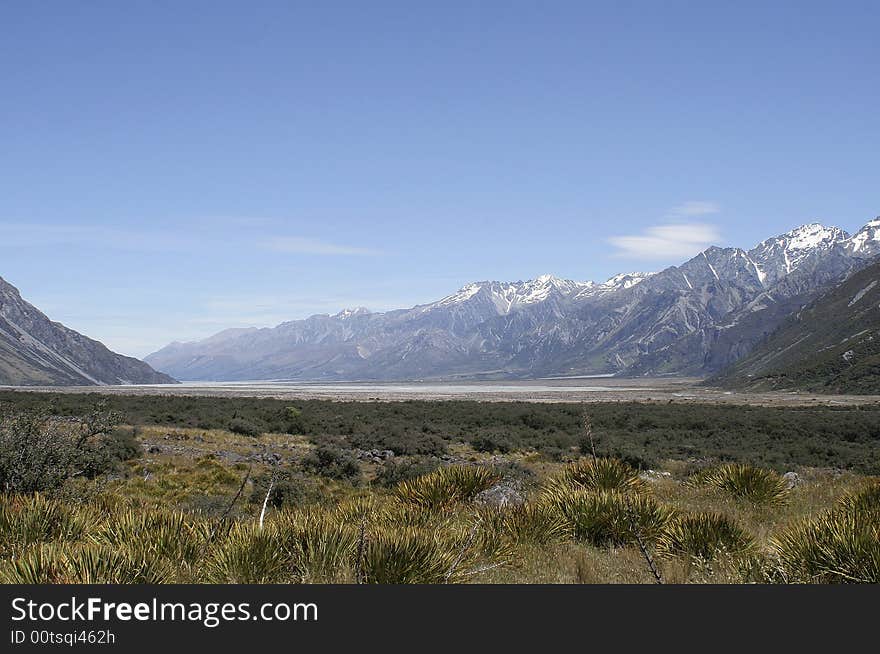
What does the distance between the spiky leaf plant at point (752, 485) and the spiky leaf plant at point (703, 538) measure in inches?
154

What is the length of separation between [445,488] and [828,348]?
151m

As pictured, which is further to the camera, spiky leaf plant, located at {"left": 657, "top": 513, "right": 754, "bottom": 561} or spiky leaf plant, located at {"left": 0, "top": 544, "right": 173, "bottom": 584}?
spiky leaf plant, located at {"left": 657, "top": 513, "right": 754, "bottom": 561}

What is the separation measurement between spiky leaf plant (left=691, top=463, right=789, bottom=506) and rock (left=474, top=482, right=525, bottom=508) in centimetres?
431

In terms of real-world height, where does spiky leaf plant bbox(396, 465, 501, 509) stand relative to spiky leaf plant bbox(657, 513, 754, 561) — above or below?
above

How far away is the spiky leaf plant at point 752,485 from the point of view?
11.2 meters

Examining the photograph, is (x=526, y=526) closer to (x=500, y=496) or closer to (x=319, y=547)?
(x=319, y=547)

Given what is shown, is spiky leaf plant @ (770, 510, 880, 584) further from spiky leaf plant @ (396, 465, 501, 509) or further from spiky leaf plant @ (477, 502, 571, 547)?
spiky leaf plant @ (396, 465, 501, 509)

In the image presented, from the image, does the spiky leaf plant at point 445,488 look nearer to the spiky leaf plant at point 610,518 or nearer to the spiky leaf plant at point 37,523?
the spiky leaf plant at point 610,518

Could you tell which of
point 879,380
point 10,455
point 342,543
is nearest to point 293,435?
point 10,455

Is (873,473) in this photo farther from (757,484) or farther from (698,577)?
(698,577)

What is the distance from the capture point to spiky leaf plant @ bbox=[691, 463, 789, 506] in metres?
11.2

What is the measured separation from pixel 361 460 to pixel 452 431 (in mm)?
12914

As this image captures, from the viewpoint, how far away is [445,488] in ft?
33.4

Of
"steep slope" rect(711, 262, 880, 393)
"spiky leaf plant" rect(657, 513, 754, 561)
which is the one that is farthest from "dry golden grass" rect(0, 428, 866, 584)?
"steep slope" rect(711, 262, 880, 393)
